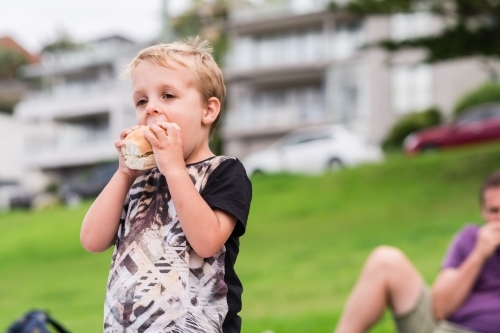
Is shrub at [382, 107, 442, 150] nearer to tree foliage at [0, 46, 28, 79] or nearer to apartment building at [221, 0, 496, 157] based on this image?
apartment building at [221, 0, 496, 157]

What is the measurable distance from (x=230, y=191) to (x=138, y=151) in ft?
0.92

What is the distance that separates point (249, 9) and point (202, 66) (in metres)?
34.6

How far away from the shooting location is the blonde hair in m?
2.09

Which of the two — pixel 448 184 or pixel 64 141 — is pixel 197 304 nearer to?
pixel 448 184

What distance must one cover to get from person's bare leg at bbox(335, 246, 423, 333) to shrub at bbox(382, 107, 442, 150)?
23047mm

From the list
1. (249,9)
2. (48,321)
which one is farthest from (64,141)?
(48,321)

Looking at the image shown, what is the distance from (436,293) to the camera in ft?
11.5

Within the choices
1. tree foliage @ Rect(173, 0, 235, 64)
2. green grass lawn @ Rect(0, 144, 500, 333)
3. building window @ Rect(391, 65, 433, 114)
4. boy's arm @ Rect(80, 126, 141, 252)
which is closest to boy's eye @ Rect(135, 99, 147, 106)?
boy's arm @ Rect(80, 126, 141, 252)

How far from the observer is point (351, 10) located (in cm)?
1345

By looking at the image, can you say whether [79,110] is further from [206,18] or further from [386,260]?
[386,260]

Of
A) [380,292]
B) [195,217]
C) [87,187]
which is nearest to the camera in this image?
[195,217]

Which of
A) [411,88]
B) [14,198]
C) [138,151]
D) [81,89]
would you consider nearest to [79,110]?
[81,89]

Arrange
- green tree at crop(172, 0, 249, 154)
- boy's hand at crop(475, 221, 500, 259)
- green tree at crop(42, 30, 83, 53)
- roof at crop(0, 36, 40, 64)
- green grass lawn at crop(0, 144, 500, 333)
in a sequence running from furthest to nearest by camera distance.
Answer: roof at crop(0, 36, 40, 64)
green tree at crop(42, 30, 83, 53)
green tree at crop(172, 0, 249, 154)
green grass lawn at crop(0, 144, 500, 333)
boy's hand at crop(475, 221, 500, 259)

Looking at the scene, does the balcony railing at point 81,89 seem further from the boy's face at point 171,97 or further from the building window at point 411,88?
the boy's face at point 171,97
